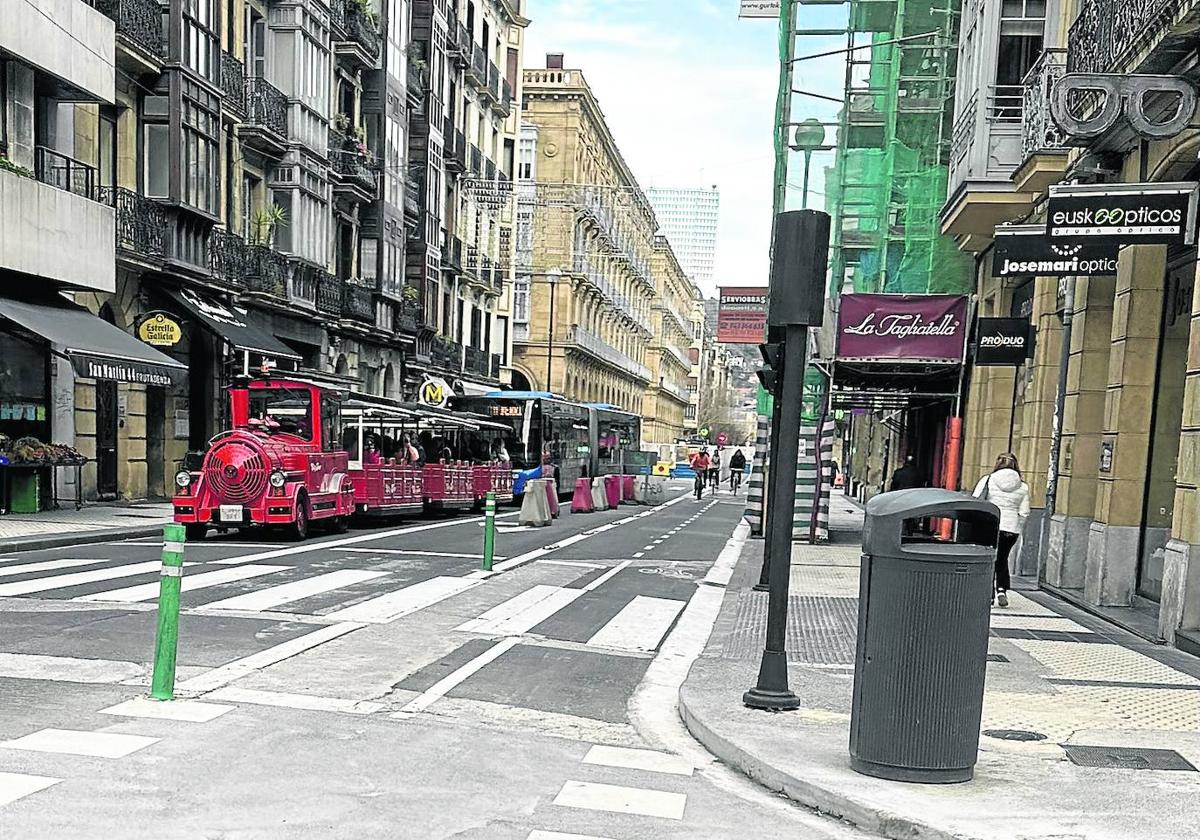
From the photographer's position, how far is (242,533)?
18688 millimetres

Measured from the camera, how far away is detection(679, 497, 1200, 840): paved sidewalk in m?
5.19

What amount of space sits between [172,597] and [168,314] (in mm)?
18964

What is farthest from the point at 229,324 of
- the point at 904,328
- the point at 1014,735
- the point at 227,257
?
the point at 1014,735

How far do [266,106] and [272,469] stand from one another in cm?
1649

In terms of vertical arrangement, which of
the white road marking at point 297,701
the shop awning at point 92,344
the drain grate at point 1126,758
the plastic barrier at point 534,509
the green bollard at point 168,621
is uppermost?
the shop awning at point 92,344

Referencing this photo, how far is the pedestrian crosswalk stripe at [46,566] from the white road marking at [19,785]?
7914mm

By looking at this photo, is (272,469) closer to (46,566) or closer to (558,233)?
(46,566)

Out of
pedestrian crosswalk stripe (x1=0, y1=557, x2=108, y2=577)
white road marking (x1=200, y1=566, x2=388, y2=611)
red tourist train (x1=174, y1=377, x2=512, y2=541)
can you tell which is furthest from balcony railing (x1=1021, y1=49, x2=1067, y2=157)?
pedestrian crosswalk stripe (x1=0, y1=557, x2=108, y2=577)

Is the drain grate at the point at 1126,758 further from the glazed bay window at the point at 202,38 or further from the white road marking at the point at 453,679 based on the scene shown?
the glazed bay window at the point at 202,38

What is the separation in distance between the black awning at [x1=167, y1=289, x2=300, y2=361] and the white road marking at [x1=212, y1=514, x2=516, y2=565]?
6.69 meters

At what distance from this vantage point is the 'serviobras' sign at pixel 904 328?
1778 cm

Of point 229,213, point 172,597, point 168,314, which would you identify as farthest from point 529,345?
point 172,597

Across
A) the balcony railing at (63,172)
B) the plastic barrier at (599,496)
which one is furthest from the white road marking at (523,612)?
the plastic barrier at (599,496)

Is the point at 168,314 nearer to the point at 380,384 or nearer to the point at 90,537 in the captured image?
the point at 90,537
